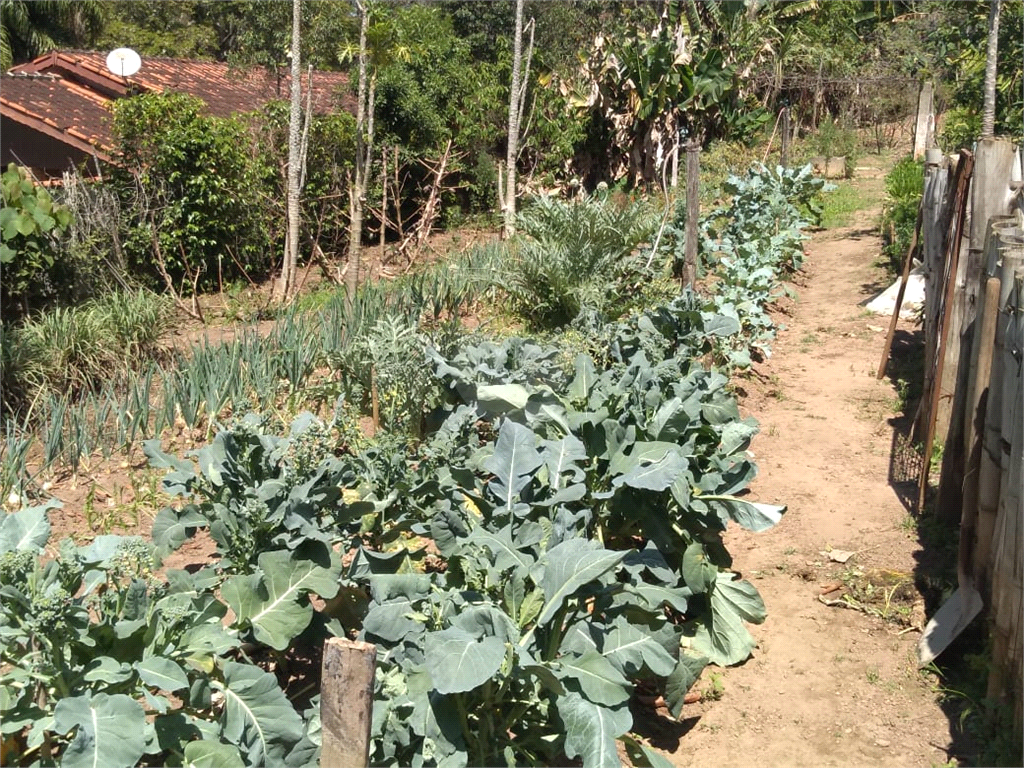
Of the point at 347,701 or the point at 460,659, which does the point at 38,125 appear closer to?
the point at 460,659

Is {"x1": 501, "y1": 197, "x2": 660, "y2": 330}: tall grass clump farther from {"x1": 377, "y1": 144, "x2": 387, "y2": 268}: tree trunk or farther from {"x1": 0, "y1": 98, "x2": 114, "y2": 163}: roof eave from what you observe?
{"x1": 0, "y1": 98, "x2": 114, "y2": 163}: roof eave

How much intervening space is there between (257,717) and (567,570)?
37.5 inches

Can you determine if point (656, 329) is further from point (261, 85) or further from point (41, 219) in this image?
point (261, 85)

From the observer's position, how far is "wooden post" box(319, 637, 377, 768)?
222 centimetres

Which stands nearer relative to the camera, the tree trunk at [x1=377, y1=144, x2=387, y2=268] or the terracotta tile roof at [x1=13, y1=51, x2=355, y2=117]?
the tree trunk at [x1=377, y1=144, x2=387, y2=268]

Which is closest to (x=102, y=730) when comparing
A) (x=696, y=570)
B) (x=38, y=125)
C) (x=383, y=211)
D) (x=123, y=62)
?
(x=696, y=570)

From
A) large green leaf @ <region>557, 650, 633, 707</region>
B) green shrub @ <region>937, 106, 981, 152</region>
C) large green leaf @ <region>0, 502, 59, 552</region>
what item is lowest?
large green leaf @ <region>557, 650, 633, 707</region>

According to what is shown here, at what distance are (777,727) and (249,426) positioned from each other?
7.32ft

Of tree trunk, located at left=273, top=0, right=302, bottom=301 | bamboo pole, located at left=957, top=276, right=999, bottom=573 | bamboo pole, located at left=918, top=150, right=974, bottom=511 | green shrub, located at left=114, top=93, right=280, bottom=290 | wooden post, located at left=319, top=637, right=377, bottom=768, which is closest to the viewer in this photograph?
wooden post, located at left=319, top=637, right=377, bottom=768

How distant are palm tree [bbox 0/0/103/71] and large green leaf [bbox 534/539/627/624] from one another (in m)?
25.6

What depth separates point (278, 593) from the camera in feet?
10.3

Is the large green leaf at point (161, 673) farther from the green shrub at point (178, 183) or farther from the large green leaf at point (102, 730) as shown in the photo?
the green shrub at point (178, 183)

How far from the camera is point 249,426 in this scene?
348 centimetres

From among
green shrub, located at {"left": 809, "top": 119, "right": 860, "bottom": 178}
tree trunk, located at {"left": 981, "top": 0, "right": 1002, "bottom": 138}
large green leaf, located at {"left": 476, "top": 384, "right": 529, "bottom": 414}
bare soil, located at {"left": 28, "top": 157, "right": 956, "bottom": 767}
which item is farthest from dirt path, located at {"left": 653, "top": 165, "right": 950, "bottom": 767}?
green shrub, located at {"left": 809, "top": 119, "right": 860, "bottom": 178}
